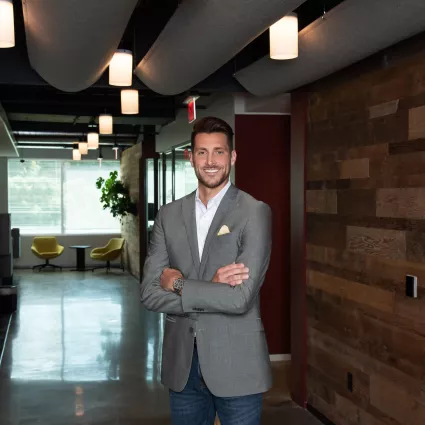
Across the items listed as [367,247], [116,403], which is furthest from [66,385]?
[367,247]

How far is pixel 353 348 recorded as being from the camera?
4.35 meters

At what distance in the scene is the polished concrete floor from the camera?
5.09m

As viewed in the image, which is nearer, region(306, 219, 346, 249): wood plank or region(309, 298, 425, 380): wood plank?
region(309, 298, 425, 380): wood plank

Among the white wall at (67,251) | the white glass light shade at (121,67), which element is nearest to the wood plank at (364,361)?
the white glass light shade at (121,67)

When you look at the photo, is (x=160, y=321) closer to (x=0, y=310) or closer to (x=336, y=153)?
(x=0, y=310)

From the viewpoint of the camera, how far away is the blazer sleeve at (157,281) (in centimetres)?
243

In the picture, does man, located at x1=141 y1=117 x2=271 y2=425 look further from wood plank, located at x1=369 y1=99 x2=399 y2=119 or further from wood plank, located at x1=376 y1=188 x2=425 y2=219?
wood plank, located at x1=369 y1=99 x2=399 y2=119

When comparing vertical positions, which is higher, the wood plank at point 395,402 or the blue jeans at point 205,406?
the blue jeans at point 205,406

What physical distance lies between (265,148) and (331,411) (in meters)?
2.85

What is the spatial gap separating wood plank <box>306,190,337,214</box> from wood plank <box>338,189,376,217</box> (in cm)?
10

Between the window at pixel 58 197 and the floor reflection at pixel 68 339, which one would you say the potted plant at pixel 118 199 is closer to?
the window at pixel 58 197

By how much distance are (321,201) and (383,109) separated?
3.51ft

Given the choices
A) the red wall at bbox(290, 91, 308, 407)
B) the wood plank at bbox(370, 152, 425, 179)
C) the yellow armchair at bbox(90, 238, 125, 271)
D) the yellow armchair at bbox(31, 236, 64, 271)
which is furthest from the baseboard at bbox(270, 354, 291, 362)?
the yellow armchair at bbox(31, 236, 64, 271)

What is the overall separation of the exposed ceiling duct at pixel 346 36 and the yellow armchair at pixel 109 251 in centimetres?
1045
